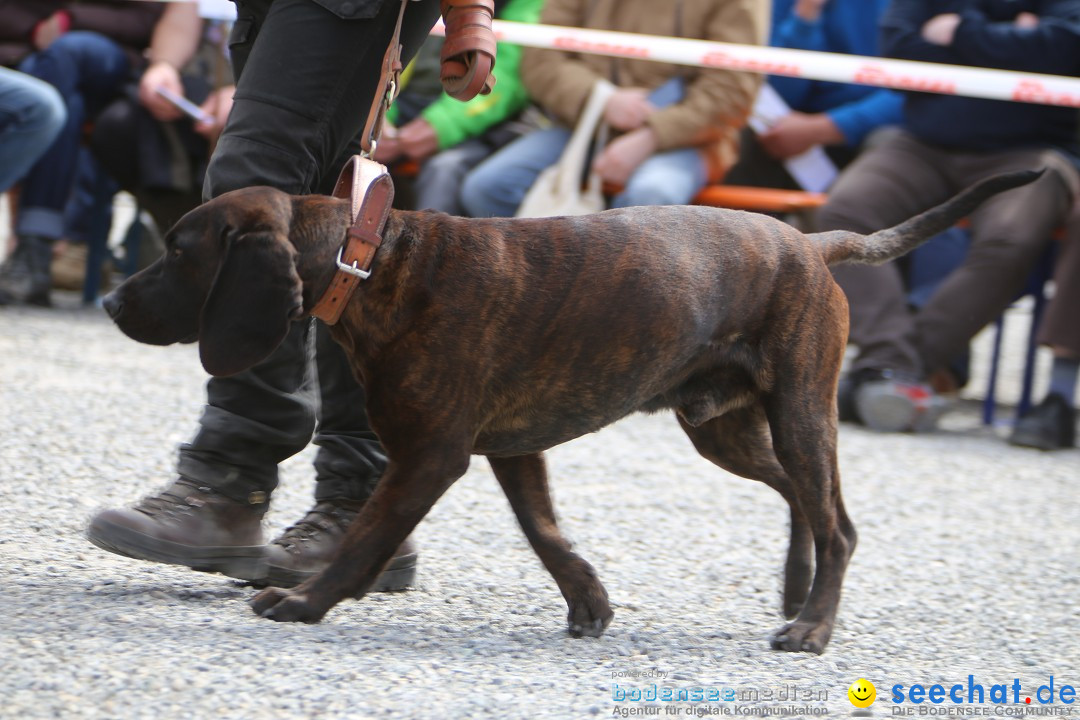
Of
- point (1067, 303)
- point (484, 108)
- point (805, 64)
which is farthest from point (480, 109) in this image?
point (1067, 303)

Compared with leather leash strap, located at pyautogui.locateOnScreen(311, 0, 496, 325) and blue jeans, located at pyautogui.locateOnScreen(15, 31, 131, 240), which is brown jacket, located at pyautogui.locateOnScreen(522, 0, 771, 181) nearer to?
blue jeans, located at pyautogui.locateOnScreen(15, 31, 131, 240)

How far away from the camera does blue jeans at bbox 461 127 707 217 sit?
6.59 m

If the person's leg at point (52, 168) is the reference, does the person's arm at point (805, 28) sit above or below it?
above

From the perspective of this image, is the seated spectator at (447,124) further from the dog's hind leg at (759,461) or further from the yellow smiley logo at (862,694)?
the yellow smiley logo at (862,694)

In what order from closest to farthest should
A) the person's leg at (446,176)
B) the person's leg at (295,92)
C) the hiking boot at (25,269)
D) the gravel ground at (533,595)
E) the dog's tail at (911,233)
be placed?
the gravel ground at (533,595)
the person's leg at (295,92)
the dog's tail at (911,233)
the person's leg at (446,176)
the hiking boot at (25,269)

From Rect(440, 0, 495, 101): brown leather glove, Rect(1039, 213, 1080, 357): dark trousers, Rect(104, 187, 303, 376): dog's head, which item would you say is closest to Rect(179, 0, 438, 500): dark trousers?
Rect(440, 0, 495, 101): brown leather glove

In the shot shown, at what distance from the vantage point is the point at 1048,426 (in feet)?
20.4

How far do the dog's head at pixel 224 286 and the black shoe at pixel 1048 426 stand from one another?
4.44 m

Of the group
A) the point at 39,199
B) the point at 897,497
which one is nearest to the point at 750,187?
the point at 897,497

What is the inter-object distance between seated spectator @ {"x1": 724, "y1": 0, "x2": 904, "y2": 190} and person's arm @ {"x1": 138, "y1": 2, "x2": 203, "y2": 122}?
301 cm

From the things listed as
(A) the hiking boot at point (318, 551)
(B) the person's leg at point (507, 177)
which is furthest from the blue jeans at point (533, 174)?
(A) the hiking boot at point (318, 551)

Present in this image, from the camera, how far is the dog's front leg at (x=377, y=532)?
278 cm

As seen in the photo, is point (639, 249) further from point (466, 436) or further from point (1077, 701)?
point (1077, 701)

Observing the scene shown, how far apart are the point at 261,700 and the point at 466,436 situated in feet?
2.41
